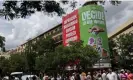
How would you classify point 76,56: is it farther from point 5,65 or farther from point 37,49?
point 5,65

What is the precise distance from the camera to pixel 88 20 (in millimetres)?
71375

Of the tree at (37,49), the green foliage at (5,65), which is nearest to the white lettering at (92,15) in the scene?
the tree at (37,49)

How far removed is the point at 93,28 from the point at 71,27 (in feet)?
25.5

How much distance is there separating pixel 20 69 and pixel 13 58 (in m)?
4.23

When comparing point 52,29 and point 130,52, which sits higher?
point 52,29

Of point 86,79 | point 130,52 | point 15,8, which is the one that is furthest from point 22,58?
point 15,8

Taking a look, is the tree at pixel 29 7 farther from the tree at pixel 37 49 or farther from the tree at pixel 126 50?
the tree at pixel 37 49

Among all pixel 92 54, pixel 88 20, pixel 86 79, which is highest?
pixel 88 20

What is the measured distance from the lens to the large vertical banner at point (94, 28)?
2749 inches

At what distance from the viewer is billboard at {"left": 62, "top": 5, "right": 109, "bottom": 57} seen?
69.8 meters

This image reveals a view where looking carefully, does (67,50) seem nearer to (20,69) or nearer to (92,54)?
(92,54)

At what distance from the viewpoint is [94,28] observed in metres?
70.4

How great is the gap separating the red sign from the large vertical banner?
1461 mm

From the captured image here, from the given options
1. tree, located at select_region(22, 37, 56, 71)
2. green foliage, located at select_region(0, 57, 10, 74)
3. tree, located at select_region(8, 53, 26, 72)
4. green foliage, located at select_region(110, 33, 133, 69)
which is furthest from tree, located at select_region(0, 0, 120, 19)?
green foliage, located at select_region(0, 57, 10, 74)
